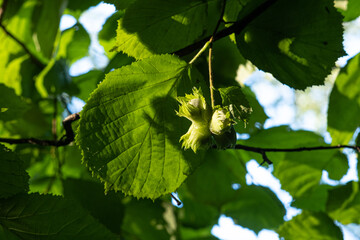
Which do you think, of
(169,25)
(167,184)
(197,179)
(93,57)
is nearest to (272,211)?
(197,179)

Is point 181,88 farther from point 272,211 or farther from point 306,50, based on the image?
point 272,211

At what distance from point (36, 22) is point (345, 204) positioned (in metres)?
1.42

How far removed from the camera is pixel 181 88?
0.78 m

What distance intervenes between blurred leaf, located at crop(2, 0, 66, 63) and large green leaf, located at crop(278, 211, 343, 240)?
110cm

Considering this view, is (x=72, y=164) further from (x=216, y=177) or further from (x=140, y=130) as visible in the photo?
(x=140, y=130)

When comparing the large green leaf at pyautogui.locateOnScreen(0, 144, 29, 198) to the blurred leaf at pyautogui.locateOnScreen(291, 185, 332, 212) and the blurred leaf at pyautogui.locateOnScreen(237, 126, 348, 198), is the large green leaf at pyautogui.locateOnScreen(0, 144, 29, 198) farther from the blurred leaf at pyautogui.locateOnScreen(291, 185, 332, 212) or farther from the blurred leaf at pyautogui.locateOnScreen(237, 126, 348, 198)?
the blurred leaf at pyautogui.locateOnScreen(291, 185, 332, 212)

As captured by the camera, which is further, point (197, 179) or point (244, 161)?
point (244, 161)

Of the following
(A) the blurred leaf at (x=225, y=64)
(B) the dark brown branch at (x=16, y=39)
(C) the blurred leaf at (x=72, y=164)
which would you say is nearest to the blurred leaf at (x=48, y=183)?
(C) the blurred leaf at (x=72, y=164)

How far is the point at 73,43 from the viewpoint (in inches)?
70.4

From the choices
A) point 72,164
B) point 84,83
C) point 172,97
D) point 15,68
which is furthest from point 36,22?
point 172,97

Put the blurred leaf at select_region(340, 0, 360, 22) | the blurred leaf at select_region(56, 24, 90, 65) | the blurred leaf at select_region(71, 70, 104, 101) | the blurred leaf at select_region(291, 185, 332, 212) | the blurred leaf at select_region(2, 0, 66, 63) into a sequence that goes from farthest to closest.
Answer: the blurred leaf at select_region(56, 24, 90, 65) < the blurred leaf at select_region(71, 70, 104, 101) < the blurred leaf at select_region(291, 185, 332, 212) < the blurred leaf at select_region(2, 0, 66, 63) < the blurred leaf at select_region(340, 0, 360, 22)

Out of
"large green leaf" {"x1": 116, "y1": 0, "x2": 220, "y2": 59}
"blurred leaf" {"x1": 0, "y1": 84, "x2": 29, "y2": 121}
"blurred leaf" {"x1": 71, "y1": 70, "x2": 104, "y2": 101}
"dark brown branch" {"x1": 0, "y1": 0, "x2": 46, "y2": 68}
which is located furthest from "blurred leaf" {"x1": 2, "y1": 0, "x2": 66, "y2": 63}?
"large green leaf" {"x1": 116, "y1": 0, "x2": 220, "y2": 59}

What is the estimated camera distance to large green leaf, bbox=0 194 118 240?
2.62 ft

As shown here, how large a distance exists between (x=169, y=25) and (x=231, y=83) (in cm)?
38
